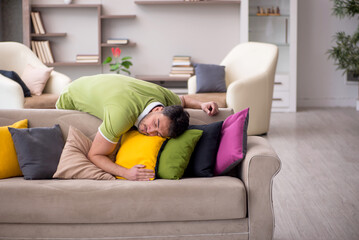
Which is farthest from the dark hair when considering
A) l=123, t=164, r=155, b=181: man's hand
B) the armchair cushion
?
the armchair cushion

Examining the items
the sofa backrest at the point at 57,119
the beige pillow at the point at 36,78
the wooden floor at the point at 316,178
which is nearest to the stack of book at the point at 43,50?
the beige pillow at the point at 36,78

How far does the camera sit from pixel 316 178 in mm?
4121

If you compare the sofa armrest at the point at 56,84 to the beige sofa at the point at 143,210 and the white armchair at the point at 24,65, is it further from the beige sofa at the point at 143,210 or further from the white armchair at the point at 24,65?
the beige sofa at the point at 143,210

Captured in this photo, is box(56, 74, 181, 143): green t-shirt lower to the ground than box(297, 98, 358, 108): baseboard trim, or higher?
higher

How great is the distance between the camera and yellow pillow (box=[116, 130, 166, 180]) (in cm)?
283

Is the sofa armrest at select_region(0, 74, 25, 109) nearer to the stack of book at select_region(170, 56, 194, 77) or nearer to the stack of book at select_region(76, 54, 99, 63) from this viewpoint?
the stack of book at select_region(76, 54, 99, 63)

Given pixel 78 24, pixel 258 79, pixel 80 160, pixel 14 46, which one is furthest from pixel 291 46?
pixel 80 160

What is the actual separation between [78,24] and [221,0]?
204 centimetres

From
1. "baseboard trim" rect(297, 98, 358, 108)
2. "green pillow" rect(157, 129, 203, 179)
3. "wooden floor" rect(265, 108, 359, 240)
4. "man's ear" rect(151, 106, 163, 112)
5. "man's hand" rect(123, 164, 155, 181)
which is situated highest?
"man's ear" rect(151, 106, 163, 112)

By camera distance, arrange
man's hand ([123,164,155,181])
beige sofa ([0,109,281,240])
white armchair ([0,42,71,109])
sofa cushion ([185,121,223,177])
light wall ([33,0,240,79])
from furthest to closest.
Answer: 1. light wall ([33,0,240,79])
2. white armchair ([0,42,71,109])
3. sofa cushion ([185,121,223,177])
4. man's hand ([123,164,155,181])
5. beige sofa ([0,109,281,240])

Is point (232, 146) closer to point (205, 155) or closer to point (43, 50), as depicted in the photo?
point (205, 155)

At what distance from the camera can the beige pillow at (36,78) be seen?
5695mm

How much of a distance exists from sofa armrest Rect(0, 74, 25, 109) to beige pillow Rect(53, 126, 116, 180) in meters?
2.40

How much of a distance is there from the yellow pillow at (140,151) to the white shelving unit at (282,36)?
482 centimetres
